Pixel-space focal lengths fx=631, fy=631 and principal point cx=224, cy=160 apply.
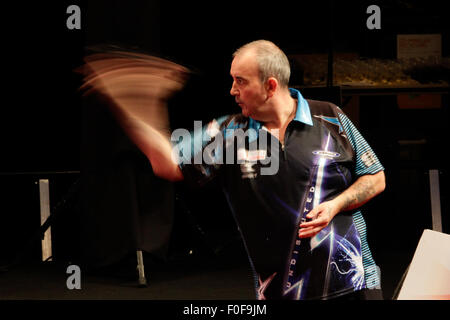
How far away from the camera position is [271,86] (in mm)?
2109

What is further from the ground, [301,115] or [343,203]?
[301,115]

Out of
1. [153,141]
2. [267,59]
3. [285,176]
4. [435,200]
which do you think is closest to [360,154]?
[285,176]

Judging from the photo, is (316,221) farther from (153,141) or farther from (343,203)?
(153,141)

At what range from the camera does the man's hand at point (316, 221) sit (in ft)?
6.29

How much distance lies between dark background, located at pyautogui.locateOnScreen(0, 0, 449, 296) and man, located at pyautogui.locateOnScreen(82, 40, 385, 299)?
295 cm

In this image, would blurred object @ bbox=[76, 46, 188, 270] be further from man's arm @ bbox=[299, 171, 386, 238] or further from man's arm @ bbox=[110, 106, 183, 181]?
man's arm @ bbox=[299, 171, 386, 238]

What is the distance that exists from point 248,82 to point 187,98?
367 cm

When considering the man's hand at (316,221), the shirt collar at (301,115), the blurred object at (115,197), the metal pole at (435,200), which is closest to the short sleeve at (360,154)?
the shirt collar at (301,115)

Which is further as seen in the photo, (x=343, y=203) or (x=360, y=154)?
(x=360, y=154)

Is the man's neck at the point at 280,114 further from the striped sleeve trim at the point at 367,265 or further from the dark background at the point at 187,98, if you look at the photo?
the dark background at the point at 187,98

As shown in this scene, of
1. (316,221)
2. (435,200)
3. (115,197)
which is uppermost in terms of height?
(316,221)
